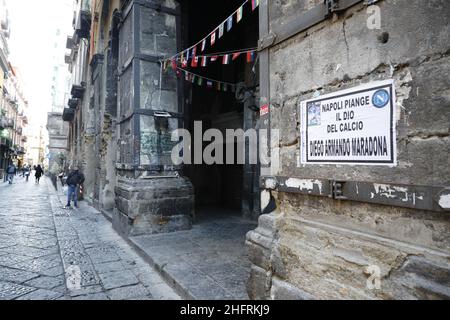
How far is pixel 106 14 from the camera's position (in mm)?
9391

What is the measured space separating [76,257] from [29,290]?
1180mm

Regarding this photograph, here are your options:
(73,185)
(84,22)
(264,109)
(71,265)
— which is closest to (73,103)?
(84,22)

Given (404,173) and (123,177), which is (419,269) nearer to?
(404,173)

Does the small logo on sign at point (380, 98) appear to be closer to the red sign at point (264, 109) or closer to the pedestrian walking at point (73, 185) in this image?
the red sign at point (264, 109)

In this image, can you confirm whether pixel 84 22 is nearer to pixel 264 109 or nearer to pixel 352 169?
pixel 264 109

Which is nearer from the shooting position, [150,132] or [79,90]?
[150,132]

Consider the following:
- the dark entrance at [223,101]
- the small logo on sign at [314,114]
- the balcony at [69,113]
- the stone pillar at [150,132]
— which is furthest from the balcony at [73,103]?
the small logo on sign at [314,114]

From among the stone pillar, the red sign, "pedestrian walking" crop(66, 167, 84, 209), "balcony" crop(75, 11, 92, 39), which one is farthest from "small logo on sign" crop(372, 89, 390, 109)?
"balcony" crop(75, 11, 92, 39)

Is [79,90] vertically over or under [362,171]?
over

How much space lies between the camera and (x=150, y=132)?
5.70m

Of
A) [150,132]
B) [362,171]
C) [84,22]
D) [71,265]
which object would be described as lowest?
[71,265]

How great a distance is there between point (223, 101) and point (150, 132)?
13.9ft

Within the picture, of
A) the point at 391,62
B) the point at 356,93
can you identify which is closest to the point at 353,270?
the point at 356,93

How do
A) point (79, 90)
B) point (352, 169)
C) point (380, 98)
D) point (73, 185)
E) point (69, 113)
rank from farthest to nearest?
point (69, 113), point (79, 90), point (73, 185), point (352, 169), point (380, 98)
